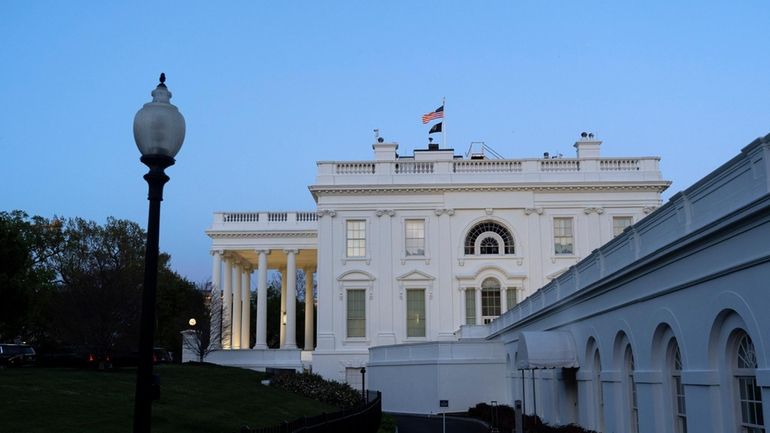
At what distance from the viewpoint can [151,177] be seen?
9.02 meters

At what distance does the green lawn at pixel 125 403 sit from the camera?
22.7m

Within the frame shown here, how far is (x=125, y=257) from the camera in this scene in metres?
64.9

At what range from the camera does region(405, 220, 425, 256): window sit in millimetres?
55281

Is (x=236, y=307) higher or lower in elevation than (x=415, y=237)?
lower

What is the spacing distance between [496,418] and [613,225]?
25.1 metres

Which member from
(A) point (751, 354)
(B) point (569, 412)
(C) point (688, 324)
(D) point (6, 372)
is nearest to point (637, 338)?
(C) point (688, 324)

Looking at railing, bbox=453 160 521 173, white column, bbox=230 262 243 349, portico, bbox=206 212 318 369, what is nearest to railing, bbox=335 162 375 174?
railing, bbox=453 160 521 173

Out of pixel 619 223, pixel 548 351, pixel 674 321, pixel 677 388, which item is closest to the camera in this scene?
pixel 674 321

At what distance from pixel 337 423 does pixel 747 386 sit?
8601 millimetres

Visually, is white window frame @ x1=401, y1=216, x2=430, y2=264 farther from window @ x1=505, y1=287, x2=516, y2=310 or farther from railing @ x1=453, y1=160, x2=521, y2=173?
window @ x1=505, y1=287, x2=516, y2=310

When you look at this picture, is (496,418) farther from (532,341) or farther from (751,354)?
(751,354)

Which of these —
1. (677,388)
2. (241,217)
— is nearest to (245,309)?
(241,217)

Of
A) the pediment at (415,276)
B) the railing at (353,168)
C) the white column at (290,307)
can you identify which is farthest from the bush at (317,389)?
the railing at (353,168)

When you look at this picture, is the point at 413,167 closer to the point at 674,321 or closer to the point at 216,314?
the point at 216,314
